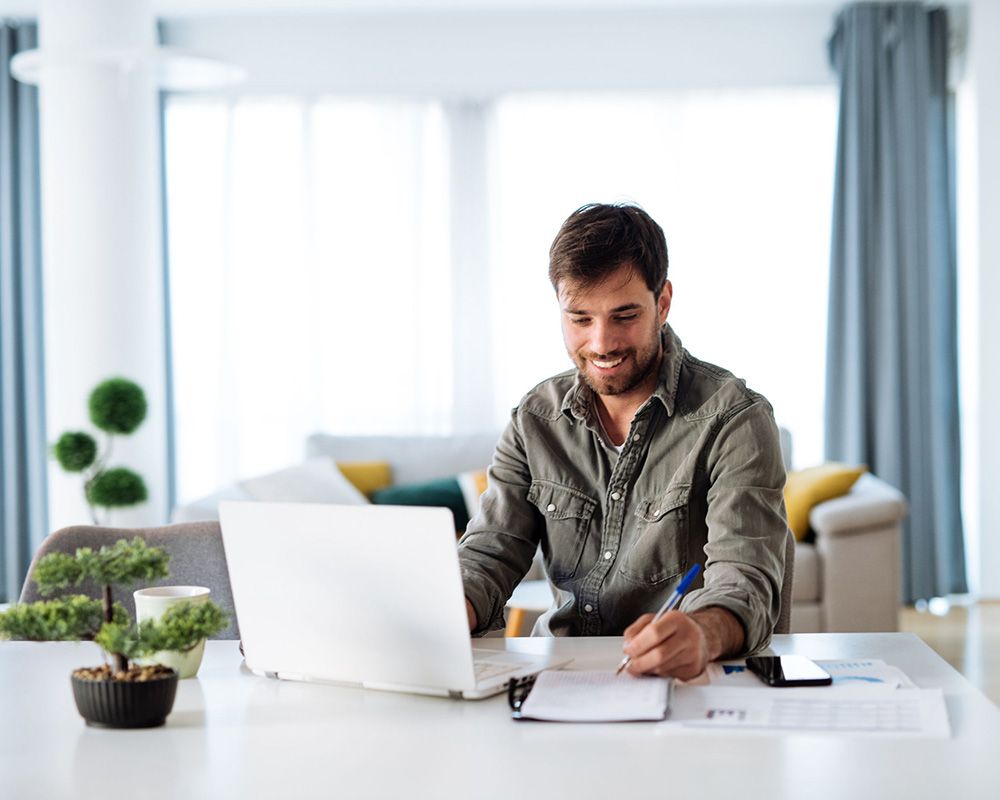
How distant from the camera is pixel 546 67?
18.3 feet

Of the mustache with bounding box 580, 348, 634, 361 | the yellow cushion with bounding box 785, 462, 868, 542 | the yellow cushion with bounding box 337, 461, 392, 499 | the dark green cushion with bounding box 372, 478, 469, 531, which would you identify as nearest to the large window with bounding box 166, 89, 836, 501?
the yellow cushion with bounding box 337, 461, 392, 499

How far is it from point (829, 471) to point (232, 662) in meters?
3.36

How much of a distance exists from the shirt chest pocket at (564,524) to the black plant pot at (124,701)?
31.2 inches

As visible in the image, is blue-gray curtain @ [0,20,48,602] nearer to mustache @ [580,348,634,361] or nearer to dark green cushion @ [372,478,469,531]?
dark green cushion @ [372,478,469,531]

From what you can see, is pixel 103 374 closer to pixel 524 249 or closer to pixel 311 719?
pixel 524 249

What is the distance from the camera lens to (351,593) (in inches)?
49.8

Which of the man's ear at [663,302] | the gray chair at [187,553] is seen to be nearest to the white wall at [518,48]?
the man's ear at [663,302]

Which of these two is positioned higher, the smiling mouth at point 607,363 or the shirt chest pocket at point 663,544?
the smiling mouth at point 607,363

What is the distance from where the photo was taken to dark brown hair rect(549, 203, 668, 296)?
1.78m

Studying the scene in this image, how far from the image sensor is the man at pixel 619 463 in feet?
5.67

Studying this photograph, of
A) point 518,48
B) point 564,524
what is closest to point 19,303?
point 518,48

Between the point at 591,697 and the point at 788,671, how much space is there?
9.2 inches

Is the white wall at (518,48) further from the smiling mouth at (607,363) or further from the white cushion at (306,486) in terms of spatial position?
the smiling mouth at (607,363)

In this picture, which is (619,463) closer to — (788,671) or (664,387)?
(664,387)
